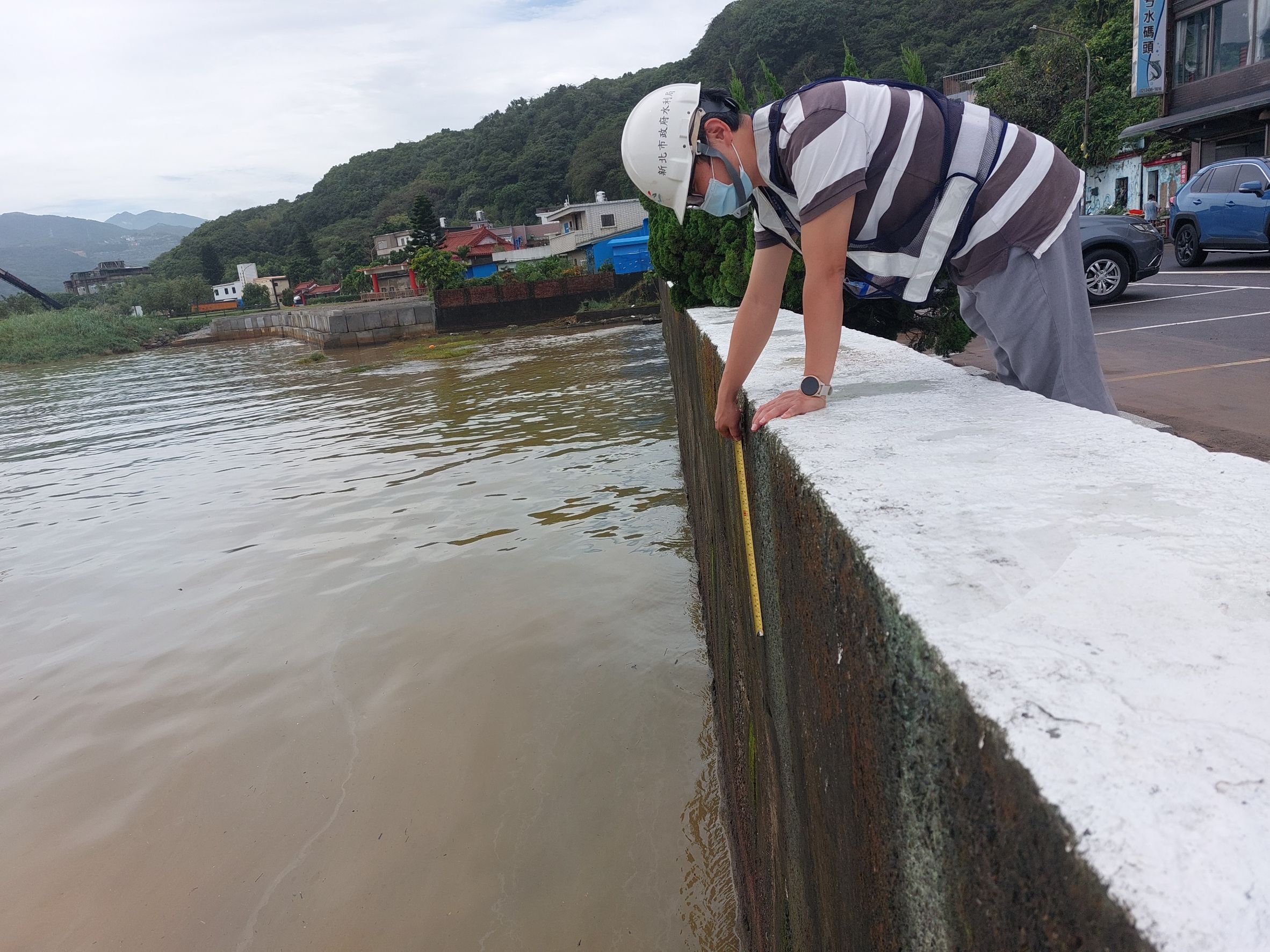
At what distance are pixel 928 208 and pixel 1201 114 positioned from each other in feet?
75.0

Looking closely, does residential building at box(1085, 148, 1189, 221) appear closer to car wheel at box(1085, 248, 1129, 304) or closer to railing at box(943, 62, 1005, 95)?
railing at box(943, 62, 1005, 95)

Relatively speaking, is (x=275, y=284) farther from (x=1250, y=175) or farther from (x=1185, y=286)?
(x=1185, y=286)

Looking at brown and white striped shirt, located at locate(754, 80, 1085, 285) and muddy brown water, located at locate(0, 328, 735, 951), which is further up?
brown and white striped shirt, located at locate(754, 80, 1085, 285)

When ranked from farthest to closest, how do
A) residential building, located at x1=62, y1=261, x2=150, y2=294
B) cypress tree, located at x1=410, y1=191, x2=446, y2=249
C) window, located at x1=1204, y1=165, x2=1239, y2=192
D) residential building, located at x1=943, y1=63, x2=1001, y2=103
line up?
residential building, located at x1=62, y1=261, x2=150, y2=294 → cypress tree, located at x1=410, y1=191, x2=446, y2=249 → residential building, located at x1=943, y1=63, x2=1001, y2=103 → window, located at x1=1204, y1=165, x2=1239, y2=192

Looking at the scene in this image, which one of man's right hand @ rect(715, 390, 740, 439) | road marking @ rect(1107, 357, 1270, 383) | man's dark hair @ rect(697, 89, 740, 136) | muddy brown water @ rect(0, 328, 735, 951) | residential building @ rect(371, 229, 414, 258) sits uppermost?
residential building @ rect(371, 229, 414, 258)

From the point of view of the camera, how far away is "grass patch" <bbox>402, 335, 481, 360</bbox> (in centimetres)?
2273

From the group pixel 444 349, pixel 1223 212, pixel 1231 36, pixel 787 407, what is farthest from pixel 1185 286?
pixel 444 349

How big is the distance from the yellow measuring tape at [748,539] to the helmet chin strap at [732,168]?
0.68 metres

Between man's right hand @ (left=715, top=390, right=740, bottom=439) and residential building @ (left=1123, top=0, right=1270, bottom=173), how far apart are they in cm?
2170

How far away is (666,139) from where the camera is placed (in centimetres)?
234

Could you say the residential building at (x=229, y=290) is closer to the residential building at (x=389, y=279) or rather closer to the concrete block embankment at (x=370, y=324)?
the residential building at (x=389, y=279)

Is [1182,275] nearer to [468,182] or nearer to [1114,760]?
[1114,760]

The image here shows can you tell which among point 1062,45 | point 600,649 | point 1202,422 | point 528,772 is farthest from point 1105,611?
point 1062,45

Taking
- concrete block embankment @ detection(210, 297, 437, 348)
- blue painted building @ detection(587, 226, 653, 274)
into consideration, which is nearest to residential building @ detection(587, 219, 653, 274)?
blue painted building @ detection(587, 226, 653, 274)
